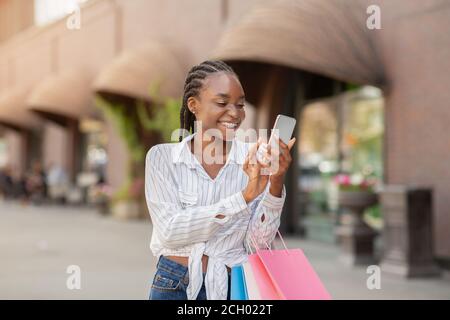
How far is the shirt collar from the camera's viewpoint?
2051 mm

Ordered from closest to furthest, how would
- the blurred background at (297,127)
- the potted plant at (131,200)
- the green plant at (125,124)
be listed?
the blurred background at (297,127), the potted plant at (131,200), the green plant at (125,124)

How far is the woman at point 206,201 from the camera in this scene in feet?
6.34

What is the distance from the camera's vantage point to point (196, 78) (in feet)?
6.73

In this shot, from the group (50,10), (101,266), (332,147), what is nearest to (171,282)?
(101,266)

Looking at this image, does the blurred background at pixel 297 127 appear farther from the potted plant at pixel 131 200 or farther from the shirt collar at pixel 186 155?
A: the shirt collar at pixel 186 155

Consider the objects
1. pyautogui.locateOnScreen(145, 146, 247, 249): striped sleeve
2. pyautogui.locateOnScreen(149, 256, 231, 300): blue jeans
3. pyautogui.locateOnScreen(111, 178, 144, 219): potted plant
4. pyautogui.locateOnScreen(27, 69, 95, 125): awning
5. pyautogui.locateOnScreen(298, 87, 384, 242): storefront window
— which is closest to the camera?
pyautogui.locateOnScreen(145, 146, 247, 249): striped sleeve

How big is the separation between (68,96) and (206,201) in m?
20.8

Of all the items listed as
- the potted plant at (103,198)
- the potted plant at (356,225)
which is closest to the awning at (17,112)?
the potted plant at (103,198)

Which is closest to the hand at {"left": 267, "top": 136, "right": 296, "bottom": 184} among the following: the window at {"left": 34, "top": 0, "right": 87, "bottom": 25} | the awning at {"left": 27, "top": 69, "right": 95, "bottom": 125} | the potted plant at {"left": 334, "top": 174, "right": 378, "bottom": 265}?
the potted plant at {"left": 334, "top": 174, "right": 378, "bottom": 265}

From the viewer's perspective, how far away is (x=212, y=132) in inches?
80.0

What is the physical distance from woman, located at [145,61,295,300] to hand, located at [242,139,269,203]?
16 mm

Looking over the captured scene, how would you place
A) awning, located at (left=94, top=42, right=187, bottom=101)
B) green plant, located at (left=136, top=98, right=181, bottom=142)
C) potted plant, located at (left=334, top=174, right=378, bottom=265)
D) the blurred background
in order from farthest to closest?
awning, located at (left=94, top=42, right=187, bottom=101)
green plant, located at (left=136, top=98, right=181, bottom=142)
potted plant, located at (left=334, top=174, right=378, bottom=265)
the blurred background

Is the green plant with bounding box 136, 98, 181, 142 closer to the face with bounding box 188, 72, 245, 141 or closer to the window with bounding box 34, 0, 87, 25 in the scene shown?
the window with bounding box 34, 0, 87, 25
